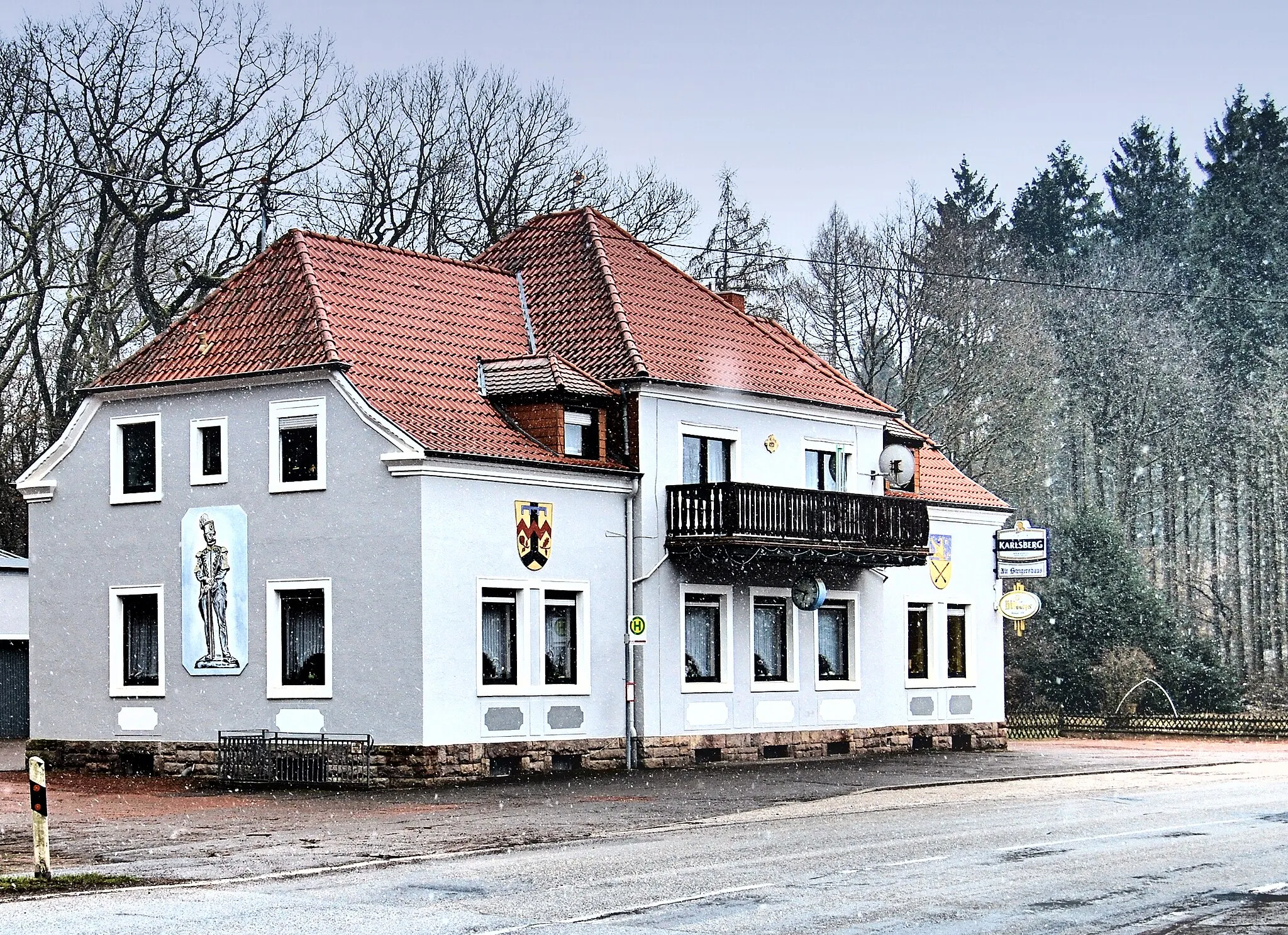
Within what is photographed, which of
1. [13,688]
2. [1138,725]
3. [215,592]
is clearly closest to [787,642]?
[215,592]

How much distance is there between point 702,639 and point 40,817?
19.6 meters

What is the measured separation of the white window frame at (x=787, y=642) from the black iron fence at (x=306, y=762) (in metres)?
8.41

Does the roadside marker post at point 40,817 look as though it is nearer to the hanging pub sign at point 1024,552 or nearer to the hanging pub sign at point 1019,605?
the hanging pub sign at point 1019,605

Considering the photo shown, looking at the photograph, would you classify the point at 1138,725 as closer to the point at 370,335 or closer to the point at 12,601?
the point at 370,335

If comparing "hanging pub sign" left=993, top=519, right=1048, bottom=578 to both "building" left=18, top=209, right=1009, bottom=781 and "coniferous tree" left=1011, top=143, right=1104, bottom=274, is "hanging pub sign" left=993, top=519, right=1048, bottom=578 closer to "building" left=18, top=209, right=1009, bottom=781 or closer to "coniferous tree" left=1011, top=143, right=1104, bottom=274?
"building" left=18, top=209, right=1009, bottom=781

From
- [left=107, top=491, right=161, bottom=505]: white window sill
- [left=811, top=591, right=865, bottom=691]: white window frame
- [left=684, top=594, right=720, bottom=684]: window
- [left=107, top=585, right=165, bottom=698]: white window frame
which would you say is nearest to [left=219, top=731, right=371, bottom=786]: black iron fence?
[left=107, top=585, right=165, bottom=698]: white window frame

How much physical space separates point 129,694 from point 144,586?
182 cm

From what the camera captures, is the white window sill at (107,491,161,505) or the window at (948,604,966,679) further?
the window at (948,604,966,679)

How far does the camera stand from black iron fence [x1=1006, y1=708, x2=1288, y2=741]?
4534 cm

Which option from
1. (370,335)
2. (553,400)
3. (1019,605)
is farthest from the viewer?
(1019,605)

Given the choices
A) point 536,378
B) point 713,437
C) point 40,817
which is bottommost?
point 40,817

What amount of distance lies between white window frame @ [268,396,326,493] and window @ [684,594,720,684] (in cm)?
719

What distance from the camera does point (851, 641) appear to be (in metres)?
38.1

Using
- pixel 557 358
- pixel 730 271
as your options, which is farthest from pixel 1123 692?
pixel 557 358
